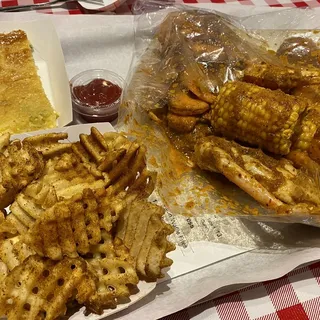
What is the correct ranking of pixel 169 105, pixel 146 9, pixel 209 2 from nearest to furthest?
pixel 169 105
pixel 146 9
pixel 209 2

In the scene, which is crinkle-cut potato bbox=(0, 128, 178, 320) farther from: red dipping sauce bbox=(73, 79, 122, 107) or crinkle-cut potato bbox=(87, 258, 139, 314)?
red dipping sauce bbox=(73, 79, 122, 107)

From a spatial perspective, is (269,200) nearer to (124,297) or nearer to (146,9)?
(124,297)

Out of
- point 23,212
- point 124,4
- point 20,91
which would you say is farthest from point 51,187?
point 124,4

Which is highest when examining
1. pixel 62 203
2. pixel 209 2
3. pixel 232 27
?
pixel 62 203

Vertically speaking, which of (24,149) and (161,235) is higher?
(24,149)

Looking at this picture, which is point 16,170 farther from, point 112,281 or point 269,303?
point 269,303

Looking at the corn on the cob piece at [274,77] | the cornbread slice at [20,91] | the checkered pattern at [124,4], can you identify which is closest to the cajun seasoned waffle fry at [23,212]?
the cornbread slice at [20,91]

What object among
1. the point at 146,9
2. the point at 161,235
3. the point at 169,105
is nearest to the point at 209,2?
the point at 146,9
